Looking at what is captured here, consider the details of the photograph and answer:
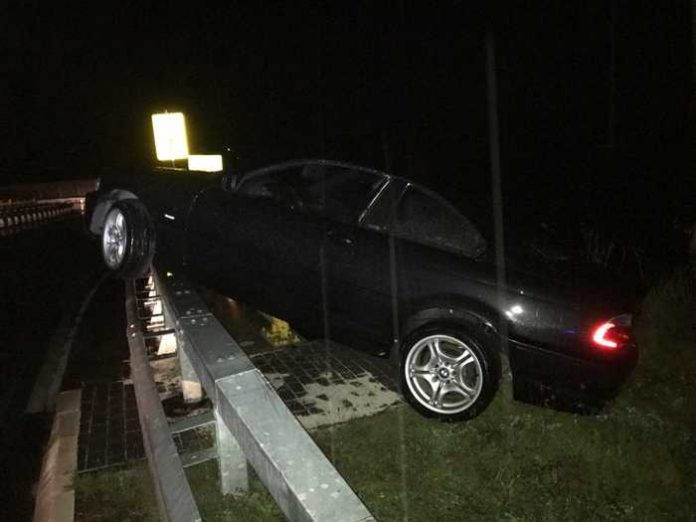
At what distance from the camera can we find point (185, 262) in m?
4.68

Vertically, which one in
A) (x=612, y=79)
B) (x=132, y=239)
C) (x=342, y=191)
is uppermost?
(x=612, y=79)

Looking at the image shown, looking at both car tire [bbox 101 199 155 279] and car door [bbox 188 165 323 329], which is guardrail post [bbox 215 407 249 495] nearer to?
car door [bbox 188 165 323 329]

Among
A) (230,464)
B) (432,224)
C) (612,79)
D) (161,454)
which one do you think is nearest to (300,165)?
(432,224)

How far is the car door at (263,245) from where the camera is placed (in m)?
4.06

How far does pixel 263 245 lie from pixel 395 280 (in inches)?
44.3

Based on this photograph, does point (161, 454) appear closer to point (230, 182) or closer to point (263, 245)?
point (263, 245)

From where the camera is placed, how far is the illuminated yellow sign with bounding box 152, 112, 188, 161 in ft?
53.0

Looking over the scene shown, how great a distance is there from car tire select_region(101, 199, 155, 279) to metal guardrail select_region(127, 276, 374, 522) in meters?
1.80

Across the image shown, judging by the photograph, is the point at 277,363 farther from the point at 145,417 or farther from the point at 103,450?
the point at 145,417

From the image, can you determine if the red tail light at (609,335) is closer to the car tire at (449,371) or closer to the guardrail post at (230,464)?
the car tire at (449,371)

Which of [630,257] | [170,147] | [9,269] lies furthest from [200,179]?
[170,147]

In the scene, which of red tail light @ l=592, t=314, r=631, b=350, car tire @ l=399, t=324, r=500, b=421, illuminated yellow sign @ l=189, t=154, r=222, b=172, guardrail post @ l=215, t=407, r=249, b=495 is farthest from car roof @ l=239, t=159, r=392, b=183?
illuminated yellow sign @ l=189, t=154, r=222, b=172

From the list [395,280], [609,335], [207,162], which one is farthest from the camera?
[207,162]

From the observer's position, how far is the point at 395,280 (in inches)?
149
